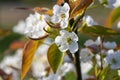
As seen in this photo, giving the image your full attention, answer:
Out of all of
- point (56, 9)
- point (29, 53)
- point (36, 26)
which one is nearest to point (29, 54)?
point (29, 53)

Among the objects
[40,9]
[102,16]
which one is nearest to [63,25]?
[40,9]

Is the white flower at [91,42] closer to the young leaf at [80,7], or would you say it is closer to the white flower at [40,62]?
the young leaf at [80,7]

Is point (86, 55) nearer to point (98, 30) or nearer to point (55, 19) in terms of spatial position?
point (98, 30)

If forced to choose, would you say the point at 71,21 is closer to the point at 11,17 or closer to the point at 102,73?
the point at 102,73

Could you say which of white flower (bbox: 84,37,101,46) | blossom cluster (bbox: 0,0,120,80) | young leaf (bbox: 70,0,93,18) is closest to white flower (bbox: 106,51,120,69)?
blossom cluster (bbox: 0,0,120,80)

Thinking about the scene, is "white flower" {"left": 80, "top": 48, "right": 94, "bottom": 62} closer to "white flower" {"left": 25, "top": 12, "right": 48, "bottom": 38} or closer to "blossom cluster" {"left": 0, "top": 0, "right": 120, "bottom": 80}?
"blossom cluster" {"left": 0, "top": 0, "right": 120, "bottom": 80}

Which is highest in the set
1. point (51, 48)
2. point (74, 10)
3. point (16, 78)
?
point (74, 10)

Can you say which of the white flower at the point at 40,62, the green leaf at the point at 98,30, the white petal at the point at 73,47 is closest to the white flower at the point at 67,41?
the white petal at the point at 73,47
